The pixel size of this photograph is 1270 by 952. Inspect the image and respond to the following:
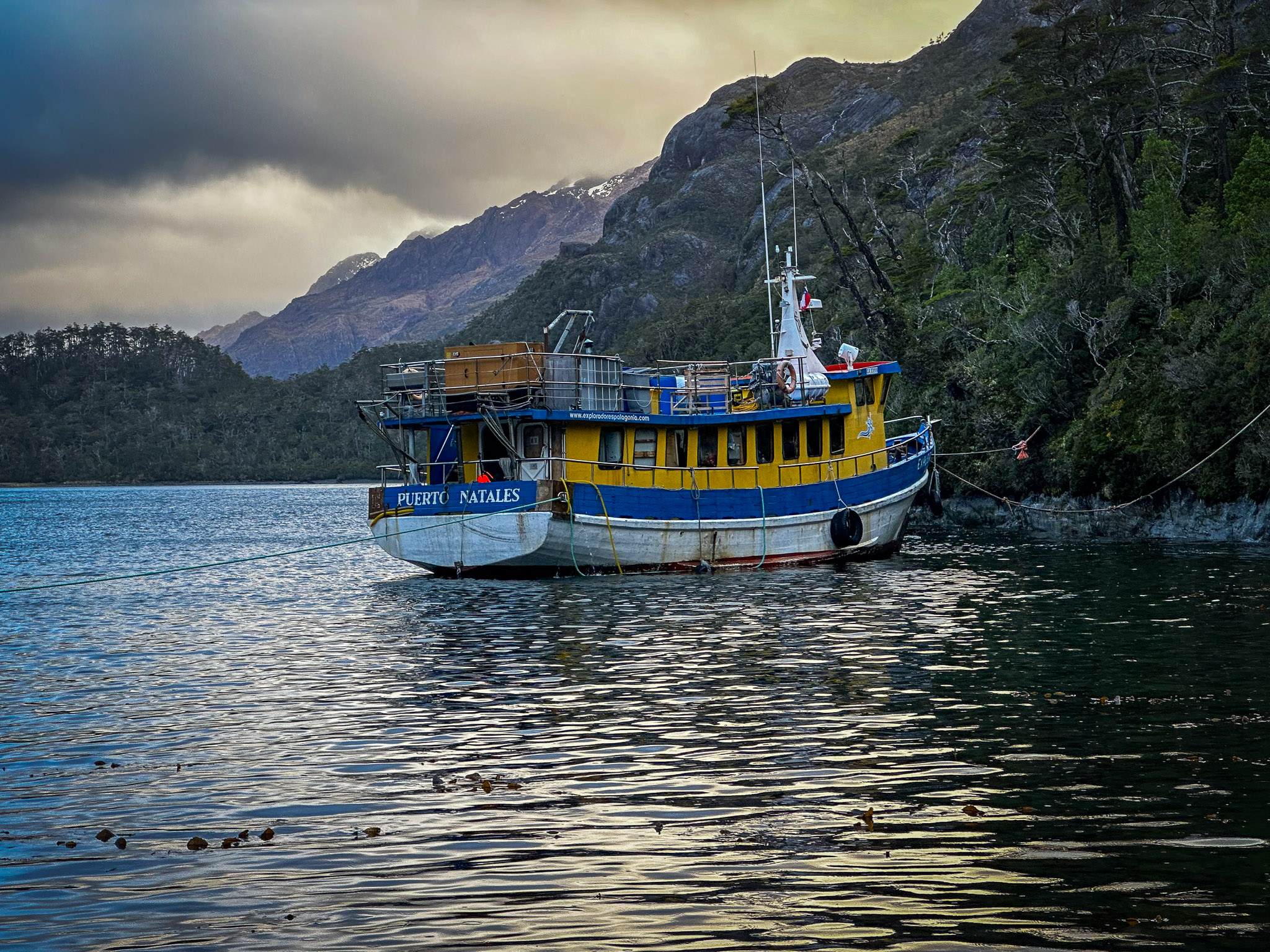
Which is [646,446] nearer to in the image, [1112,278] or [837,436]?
[837,436]

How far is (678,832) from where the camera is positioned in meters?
9.56

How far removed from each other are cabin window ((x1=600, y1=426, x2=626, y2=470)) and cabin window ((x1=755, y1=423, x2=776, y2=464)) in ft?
13.2

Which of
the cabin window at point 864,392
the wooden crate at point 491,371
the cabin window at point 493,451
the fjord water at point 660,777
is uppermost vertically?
the wooden crate at point 491,371

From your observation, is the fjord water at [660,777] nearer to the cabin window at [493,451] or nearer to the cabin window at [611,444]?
the cabin window at [493,451]

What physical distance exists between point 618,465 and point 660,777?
21724 mm

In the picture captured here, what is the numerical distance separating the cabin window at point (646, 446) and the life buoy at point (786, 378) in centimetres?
433

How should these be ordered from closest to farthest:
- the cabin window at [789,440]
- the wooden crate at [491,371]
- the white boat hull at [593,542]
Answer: the white boat hull at [593,542] < the wooden crate at [491,371] < the cabin window at [789,440]

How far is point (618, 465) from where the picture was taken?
32.8 metres

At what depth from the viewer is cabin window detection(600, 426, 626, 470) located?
109 ft

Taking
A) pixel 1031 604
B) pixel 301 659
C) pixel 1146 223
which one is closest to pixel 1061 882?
pixel 301 659

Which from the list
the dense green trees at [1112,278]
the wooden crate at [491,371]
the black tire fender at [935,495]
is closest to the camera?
the wooden crate at [491,371]

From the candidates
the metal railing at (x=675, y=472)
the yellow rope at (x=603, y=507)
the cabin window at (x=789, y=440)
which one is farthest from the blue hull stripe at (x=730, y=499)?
the cabin window at (x=789, y=440)

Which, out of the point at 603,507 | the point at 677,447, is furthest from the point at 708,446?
the point at 603,507

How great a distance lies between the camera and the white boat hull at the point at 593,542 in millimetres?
31562
